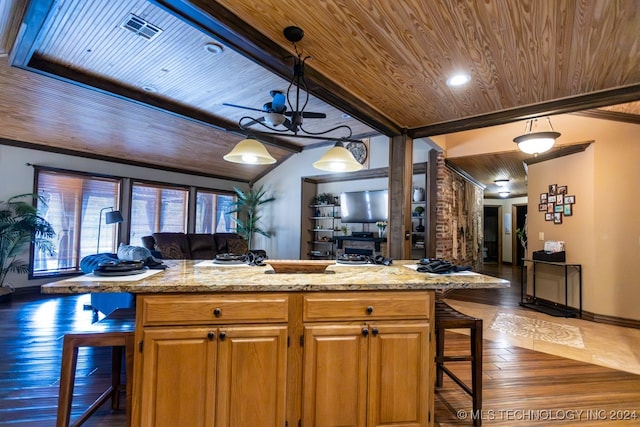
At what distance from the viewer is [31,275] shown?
17.3 ft

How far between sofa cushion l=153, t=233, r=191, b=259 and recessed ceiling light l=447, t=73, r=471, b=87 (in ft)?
17.0

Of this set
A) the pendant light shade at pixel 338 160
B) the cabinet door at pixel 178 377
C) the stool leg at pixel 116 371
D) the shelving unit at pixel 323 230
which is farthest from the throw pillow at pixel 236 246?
the cabinet door at pixel 178 377

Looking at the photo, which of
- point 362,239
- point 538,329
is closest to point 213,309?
point 538,329

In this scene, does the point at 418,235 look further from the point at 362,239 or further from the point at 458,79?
the point at 458,79

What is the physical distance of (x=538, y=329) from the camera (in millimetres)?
3826

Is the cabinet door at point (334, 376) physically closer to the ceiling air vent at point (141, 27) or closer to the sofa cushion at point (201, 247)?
the ceiling air vent at point (141, 27)

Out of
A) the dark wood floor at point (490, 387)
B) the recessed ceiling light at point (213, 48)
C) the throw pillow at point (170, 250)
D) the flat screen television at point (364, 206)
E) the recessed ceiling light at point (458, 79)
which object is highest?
the recessed ceiling light at point (213, 48)

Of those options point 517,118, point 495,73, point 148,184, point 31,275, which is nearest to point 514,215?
point 517,118

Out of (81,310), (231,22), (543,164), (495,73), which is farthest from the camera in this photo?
(543,164)

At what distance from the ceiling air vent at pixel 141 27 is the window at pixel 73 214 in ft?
13.2

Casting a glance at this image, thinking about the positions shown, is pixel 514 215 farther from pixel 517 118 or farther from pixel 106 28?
pixel 106 28

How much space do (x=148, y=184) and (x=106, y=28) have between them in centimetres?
434

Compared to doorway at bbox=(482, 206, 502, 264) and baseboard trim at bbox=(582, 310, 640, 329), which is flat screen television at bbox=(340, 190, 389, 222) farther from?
doorway at bbox=(482, 206, 502, 264)

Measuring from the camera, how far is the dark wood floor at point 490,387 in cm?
202
